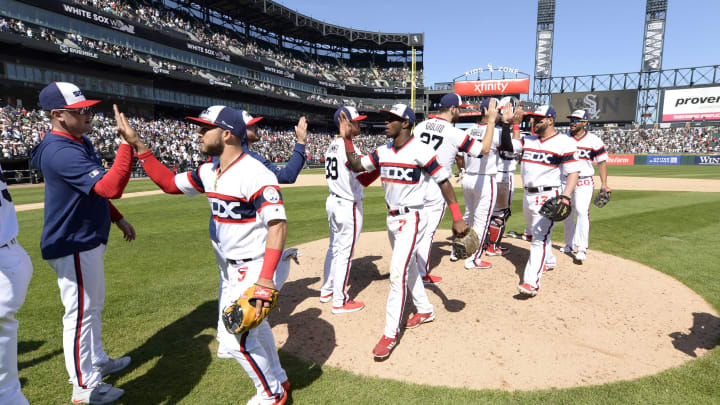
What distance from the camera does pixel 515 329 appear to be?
4.21 metres

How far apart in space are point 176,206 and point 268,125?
40.8 m

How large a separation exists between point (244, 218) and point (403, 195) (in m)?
1.79

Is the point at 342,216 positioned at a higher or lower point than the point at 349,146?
lower

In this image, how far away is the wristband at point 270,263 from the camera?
2.48 m

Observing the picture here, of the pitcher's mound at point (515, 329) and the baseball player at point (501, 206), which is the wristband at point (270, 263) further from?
the baseball player at point (501, 206)

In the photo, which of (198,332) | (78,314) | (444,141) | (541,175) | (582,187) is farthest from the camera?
(582,187)

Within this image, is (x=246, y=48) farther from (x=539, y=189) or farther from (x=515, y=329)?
(x=515, y=329)

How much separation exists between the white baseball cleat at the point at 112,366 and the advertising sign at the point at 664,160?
48956 mm

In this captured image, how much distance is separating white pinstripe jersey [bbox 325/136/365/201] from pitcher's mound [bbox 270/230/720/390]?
1518 millimetres

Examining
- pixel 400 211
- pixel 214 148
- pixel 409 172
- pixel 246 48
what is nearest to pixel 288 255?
pixel 214 148

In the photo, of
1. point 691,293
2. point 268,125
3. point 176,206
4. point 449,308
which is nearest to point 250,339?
point 449,308

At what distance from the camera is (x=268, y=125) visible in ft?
172

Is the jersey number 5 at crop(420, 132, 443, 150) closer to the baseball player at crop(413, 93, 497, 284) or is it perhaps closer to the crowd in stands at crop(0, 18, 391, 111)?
the baseball player at crop(413, 93, 497, 284)

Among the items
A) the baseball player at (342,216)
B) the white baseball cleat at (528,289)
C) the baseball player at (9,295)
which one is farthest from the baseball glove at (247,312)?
the white baseball cleat at (528,289)
